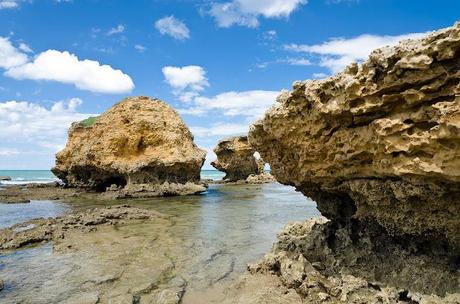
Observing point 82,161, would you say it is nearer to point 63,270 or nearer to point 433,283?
point 63,270

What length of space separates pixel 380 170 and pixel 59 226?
1291 cm

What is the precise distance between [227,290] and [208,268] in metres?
1.74

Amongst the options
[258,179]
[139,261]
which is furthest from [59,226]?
[258,179]

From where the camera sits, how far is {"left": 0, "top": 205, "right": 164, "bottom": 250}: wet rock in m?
12.8

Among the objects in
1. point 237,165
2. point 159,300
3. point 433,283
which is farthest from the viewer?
point 237,165

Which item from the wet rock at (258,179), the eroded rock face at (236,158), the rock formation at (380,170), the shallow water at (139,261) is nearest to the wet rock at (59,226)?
the shallow water at (139,261)

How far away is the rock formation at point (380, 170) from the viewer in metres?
5.14

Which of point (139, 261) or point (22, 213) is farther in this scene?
point (22, 213)

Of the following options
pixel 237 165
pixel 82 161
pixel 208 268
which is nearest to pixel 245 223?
→ pixel 208 268

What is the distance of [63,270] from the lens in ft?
30.7

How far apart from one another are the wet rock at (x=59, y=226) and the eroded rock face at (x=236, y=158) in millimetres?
33033

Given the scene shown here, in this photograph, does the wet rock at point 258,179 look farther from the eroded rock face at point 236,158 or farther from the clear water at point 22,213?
the clear water at point 22,213

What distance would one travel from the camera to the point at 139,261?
33.0 ft

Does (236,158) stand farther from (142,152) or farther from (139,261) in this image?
(139,261)
